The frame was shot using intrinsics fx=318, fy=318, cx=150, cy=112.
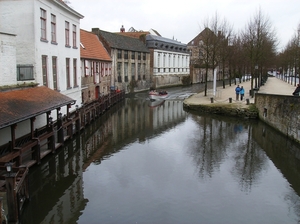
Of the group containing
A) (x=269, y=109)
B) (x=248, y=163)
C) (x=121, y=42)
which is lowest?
(x=248, y=163)

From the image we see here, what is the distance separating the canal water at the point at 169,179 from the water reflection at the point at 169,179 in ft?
0.09

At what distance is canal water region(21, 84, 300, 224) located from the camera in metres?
8.27

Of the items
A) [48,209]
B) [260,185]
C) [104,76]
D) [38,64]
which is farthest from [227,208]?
[104,76]

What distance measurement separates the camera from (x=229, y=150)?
14586 millimetres

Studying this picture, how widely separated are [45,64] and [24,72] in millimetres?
2225

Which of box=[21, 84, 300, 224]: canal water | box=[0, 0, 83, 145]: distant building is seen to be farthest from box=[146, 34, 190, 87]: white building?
box=[21, 84, 300, 224]: canal water

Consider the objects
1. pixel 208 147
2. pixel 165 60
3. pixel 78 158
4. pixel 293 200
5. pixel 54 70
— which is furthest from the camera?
pixel 165 60

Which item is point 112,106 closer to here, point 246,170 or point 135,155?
point 135,155

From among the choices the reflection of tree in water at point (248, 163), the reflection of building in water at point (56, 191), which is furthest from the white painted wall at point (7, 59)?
the reflection of tree in water at point (248, 163)

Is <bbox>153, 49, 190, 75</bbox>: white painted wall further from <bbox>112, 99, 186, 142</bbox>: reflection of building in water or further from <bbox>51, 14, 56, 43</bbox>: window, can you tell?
<bbox>51, 14, 56, 43</bbox>: window

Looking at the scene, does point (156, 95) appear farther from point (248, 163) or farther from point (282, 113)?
point (248, 163)

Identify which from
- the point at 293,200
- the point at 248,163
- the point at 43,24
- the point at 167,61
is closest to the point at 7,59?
the point at 43,24

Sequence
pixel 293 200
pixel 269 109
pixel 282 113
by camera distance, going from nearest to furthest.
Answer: pixel 293 200, pixel 282 113, pixel 269 109

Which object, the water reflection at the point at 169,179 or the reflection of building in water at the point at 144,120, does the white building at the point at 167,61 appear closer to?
the reflection of building in water at the point at 144,120
